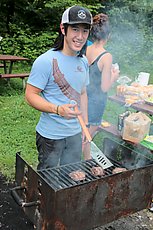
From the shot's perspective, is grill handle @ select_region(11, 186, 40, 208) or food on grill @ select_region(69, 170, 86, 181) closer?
grill handle @ select_region(11, 186, 40, 208)

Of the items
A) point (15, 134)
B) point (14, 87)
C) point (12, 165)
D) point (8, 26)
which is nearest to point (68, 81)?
point (12, 165)

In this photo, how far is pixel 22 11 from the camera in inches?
495

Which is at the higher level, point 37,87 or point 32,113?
point 37,87

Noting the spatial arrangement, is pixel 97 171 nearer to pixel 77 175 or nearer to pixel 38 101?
pixel 77 175

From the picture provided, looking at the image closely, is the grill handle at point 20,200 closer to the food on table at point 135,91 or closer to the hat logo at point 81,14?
the hat logo at point 81,14

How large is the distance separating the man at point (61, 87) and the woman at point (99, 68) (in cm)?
70

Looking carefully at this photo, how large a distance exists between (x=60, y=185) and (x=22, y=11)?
1125 cm

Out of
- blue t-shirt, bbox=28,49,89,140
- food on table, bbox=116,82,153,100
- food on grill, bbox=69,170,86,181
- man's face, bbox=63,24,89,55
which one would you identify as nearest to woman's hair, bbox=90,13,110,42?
food on table, bbox=116,82,153,100

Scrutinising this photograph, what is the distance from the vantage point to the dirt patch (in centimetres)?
302

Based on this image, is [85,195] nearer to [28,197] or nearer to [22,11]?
[28,197]

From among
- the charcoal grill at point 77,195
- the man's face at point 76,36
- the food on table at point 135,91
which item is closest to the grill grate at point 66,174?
the charcoal grill at point 77,195

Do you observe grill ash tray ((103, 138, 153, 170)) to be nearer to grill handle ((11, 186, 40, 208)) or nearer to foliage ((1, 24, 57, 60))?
grill handle ((11, 186, 40, 208))

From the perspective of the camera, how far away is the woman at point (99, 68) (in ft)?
11.0

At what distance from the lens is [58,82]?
94.0 inches
